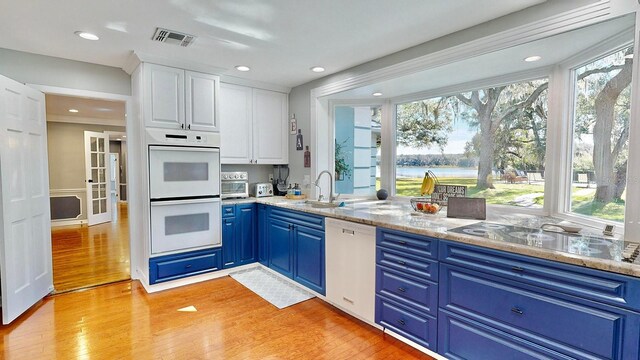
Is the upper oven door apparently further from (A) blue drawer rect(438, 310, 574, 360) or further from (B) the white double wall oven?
(A) blue drawer rect(438, 310, 574, 360)

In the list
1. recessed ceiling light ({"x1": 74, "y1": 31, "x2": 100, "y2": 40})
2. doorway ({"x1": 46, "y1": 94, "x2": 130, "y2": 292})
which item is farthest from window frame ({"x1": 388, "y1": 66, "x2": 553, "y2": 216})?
doorway ({"x1": 46, "y1": 94, "x2": 130, "y2": 292})

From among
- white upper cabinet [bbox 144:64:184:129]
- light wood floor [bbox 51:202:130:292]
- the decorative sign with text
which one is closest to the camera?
the decorative sign with text

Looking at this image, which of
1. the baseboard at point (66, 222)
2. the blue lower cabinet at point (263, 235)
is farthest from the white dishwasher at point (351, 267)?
the baseboard at point (66, 222)

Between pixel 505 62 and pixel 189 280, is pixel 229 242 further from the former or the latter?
pixel 505 62

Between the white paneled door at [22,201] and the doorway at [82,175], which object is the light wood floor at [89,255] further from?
the white paneled door at [22,201]

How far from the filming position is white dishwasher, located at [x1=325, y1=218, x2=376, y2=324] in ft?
8.25

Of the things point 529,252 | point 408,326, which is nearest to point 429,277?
point 408,326

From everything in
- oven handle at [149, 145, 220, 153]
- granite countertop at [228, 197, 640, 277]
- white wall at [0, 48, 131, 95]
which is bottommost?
granite countertop at [228, 197, 640, 277]

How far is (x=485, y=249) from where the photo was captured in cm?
182

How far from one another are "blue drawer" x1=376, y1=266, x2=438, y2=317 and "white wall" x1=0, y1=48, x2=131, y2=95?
3.35 m

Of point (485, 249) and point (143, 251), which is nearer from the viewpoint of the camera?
point (485, 249)

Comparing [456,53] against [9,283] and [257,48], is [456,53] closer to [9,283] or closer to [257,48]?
[257,48]

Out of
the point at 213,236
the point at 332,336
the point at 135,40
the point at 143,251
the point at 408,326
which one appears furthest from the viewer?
the point at 213,236

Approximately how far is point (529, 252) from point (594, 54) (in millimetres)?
1573
